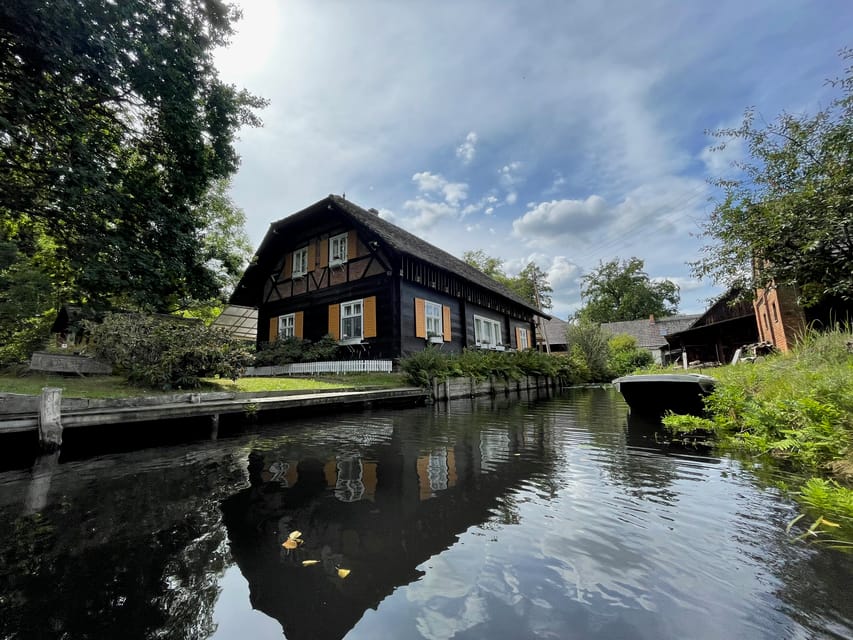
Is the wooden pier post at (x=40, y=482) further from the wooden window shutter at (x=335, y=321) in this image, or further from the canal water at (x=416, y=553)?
the wooden window shutter at (x=335, y=321)

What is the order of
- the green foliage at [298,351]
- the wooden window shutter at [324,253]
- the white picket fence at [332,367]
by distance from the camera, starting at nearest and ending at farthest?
the white picket fence at [332,367] → the green foliage at [298,351] → the wooden window shutter at [324,253]

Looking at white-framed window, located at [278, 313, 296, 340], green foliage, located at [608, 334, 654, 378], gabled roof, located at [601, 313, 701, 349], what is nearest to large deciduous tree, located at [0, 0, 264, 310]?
white-framed window, located at [278, 313, 296, 340]

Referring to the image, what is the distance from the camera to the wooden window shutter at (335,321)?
15086 mm

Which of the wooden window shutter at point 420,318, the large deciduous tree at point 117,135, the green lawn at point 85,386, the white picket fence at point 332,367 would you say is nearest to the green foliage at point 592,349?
the wooden window shutter at point 420,318

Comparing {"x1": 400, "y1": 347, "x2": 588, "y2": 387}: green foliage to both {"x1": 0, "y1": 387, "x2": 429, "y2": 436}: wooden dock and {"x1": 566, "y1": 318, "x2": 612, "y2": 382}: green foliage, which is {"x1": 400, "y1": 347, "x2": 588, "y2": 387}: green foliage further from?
{"x1": 0, "y1": 387, "x2": 429, "y2": 436}: wooden dock

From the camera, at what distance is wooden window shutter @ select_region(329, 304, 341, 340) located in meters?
15.1

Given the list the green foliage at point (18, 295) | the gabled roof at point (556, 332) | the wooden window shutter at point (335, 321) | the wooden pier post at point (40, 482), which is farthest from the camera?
the gabled roof at point (556, 332)

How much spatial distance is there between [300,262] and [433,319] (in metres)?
7.24

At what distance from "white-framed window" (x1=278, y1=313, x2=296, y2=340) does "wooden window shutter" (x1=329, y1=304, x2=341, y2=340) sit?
263 cm

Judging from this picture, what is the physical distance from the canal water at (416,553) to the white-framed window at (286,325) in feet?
42.5

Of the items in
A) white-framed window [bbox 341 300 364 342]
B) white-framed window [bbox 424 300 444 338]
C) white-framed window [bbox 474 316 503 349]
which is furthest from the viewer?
white-framed window [bbox 474 316 503 349]

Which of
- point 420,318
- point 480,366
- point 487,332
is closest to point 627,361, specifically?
point 487,332

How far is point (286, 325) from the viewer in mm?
17438

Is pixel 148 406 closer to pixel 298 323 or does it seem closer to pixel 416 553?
pixel 416 553
